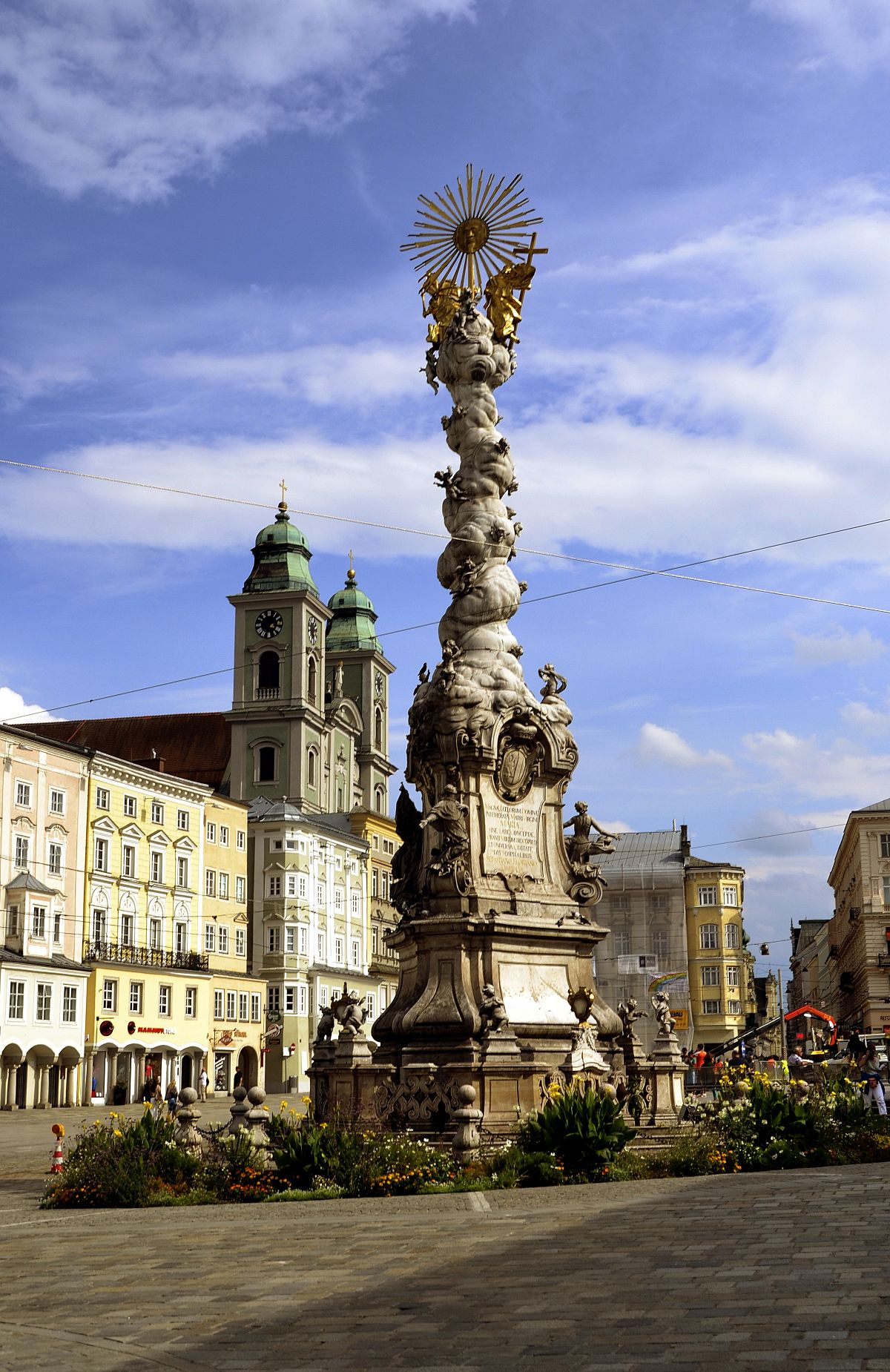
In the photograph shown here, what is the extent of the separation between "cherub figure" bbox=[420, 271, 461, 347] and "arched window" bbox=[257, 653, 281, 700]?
75650 mm

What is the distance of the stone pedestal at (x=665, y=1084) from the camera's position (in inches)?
881

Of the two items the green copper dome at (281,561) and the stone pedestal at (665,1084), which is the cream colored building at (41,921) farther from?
the green copper dome at (281,561)

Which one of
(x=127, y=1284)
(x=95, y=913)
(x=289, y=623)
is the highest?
(x=289, y=623)

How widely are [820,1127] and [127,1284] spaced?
10.7 meters

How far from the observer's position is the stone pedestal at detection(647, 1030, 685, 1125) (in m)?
22.4

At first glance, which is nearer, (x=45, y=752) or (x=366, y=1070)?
(x=366, y=1070)

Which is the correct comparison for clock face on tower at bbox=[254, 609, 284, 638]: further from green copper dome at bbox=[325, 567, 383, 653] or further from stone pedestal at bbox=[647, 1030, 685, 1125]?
stone pedestal at bbox=[647, 1030, 685, 1125]

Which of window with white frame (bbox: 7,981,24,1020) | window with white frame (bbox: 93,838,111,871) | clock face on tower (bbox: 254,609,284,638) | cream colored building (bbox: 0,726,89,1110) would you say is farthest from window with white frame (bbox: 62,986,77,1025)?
clock face on tower (bbox: 254,609,284,638)

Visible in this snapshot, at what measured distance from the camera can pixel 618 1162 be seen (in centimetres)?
1822

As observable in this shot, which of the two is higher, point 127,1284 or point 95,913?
point 95,913

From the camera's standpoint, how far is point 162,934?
6800 centimetres

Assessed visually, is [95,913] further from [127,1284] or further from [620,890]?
[127,1284]

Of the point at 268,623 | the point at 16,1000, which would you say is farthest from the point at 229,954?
the point at 268,623

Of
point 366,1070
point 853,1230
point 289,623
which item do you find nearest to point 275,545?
point 289,623
